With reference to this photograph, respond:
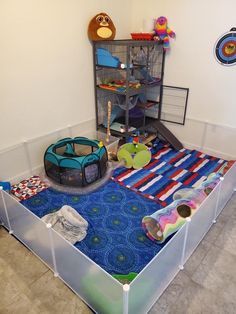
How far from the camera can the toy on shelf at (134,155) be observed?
9.68 ft

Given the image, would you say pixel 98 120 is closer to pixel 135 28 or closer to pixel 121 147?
pixel 121 147

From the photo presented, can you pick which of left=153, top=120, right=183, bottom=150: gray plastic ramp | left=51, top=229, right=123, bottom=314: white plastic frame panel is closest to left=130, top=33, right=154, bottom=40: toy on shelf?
left=153, top=120, right=183, bottom=150: gray plastic ramp

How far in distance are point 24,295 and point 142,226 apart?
1001 mm

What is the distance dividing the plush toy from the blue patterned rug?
5.97ft

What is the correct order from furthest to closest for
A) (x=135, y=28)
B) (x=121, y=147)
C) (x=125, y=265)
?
(x=135, y=28), (x=121, y=147), (x=125, y=265)

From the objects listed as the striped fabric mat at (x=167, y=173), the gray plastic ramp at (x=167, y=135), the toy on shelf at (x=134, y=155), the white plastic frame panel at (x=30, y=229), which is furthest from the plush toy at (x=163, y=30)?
the white plastic frame panel at (x=30, y=229)

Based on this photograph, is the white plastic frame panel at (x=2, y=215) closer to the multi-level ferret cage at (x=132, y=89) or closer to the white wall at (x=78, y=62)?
the white wall at (x=78, y=62)

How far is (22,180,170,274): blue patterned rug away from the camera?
1.92m

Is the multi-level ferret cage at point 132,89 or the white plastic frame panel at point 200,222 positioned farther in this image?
the multi-level ferret cage at point 132,89

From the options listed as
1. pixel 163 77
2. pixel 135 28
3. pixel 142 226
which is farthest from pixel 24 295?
pixel 135 28

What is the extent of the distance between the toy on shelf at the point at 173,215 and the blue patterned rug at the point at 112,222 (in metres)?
0.08

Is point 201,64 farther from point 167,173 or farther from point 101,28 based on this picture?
point 167,173

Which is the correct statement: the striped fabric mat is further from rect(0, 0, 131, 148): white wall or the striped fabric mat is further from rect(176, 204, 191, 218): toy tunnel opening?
rect(0, 0, 131, 148): white wall

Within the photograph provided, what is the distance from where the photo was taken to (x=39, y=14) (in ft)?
7.98
